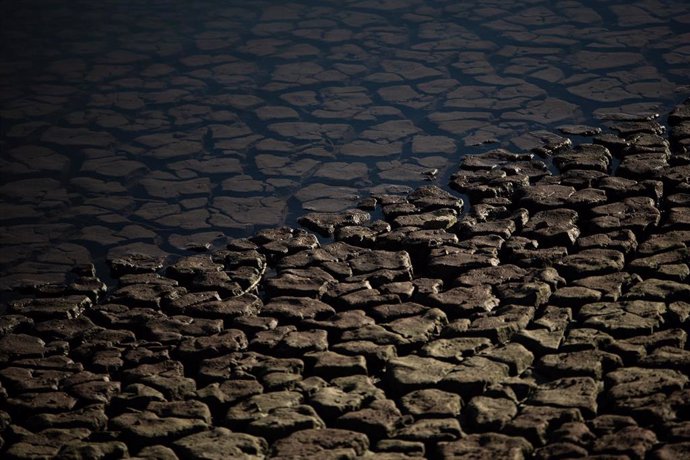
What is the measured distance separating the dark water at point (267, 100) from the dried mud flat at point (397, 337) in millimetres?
439

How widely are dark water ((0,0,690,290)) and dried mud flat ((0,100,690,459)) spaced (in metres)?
0.44

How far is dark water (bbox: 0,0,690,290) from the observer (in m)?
5.28

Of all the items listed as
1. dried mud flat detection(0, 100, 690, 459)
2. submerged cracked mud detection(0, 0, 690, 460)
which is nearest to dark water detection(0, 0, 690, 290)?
submerged cracked mud detection(0, 0, 690, 460)

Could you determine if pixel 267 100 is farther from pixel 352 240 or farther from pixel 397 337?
pixel 397 337

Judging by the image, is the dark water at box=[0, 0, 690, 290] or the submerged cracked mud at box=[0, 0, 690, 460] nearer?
the submerged cracked mud at box=[0, 0, 690, 460]

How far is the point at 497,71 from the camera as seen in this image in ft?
23.0

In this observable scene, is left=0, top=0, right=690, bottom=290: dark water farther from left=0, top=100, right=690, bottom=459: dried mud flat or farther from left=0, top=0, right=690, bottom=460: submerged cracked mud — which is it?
left=0, top=100, right=690, bottom=459: dried mud flat

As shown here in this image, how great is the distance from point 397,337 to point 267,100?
10.9ft

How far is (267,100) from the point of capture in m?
6.79

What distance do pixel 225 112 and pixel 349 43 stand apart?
1.67 meters

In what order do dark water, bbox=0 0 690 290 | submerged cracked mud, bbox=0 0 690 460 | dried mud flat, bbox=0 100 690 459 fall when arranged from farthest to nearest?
1. dark water, bbox=0 0 690 290
2. submerged cracked mud, bbox=0 0 690 460
3. dried mud flat, bbox=0 100 690 459

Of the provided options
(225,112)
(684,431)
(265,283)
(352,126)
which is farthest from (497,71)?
(684,431)

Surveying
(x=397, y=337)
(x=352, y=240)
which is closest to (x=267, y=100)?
(x=352, y=240)

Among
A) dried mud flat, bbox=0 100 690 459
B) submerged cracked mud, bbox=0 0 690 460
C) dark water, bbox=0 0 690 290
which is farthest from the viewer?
dark water, bbox=0 0 690 290
